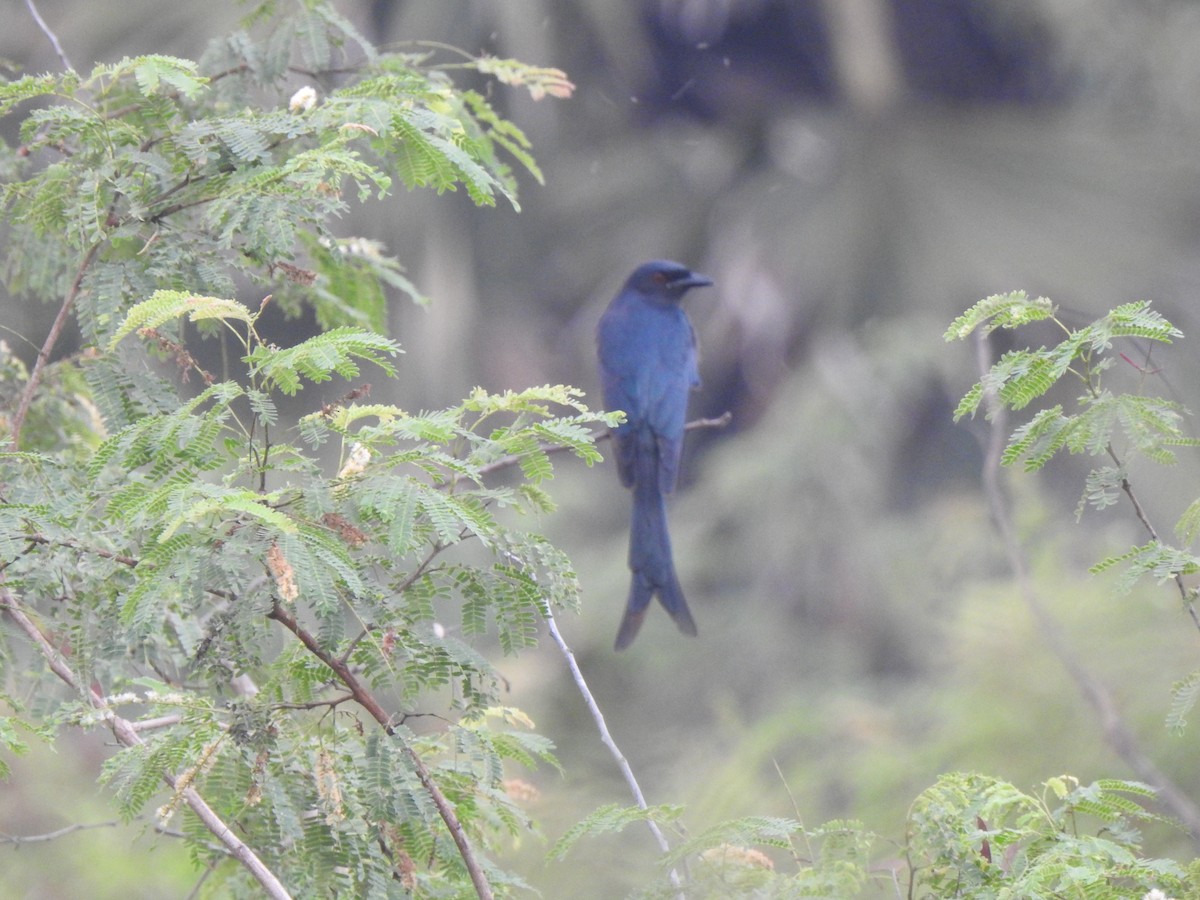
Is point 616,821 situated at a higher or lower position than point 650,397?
lower

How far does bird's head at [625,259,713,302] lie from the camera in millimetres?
5844

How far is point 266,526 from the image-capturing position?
179 centimetres

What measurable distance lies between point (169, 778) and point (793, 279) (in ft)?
29.3

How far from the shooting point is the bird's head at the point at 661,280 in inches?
230

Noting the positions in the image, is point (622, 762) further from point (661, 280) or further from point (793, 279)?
point (793, 279)

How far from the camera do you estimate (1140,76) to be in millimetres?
10203

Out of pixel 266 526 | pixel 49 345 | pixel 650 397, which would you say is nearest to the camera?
pixel 266 526

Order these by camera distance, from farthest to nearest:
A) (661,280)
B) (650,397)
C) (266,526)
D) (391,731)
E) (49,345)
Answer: (661,280) < (650,397) < (49,345) < (391,731) < (266,526)

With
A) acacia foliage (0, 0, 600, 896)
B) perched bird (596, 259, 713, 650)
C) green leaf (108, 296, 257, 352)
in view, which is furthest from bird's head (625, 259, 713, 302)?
green leaf (108, 296, 257, 352)

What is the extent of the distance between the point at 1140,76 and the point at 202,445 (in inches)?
390

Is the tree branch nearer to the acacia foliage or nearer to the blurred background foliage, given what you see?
the acacia foliage

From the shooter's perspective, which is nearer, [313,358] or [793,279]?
[313,358]

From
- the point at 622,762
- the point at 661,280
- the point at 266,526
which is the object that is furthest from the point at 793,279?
the point at 266,526

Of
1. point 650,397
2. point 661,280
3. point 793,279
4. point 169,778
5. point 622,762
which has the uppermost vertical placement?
point 661,280
